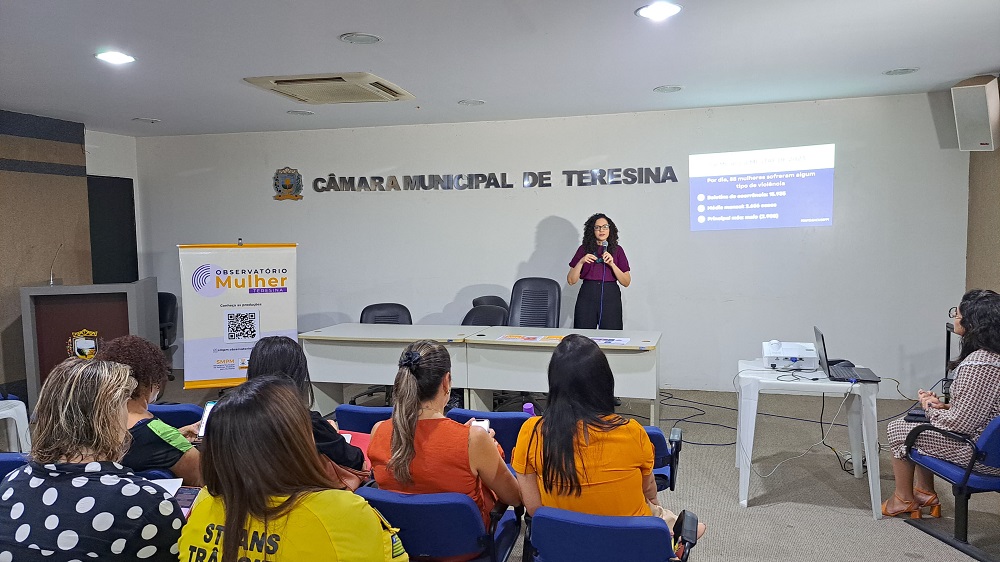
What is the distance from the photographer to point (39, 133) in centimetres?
636

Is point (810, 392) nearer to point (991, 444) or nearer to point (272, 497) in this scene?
point (991, 444)

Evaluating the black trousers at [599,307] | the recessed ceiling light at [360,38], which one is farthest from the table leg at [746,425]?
the recessed ceiling light at [360,38]

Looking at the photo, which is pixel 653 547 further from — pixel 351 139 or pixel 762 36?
pixel 351 139

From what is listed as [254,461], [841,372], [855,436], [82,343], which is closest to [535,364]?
[841,372]

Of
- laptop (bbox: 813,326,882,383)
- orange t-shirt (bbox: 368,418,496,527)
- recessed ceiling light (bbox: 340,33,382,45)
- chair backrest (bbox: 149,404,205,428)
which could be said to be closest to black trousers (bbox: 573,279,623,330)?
laptop (bbox: 813,326,882,383)

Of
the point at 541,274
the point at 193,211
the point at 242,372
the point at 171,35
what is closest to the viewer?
the point at 171,35

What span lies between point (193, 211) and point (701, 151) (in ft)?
17.9

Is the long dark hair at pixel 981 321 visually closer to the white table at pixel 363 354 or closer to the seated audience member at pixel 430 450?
the seated audience member at pixel 430 450

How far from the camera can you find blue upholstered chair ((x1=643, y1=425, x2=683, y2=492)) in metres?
2.83

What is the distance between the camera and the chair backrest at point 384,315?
235 inches

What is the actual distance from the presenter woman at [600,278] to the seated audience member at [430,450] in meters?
3.62

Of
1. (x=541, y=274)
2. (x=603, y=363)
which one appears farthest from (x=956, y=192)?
Answer: (x=603, y=363)

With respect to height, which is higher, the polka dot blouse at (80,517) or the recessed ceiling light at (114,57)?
the recessed ceiling light at (114,57)

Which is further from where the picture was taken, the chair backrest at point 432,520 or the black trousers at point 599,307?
the black trousers at point 599,307
